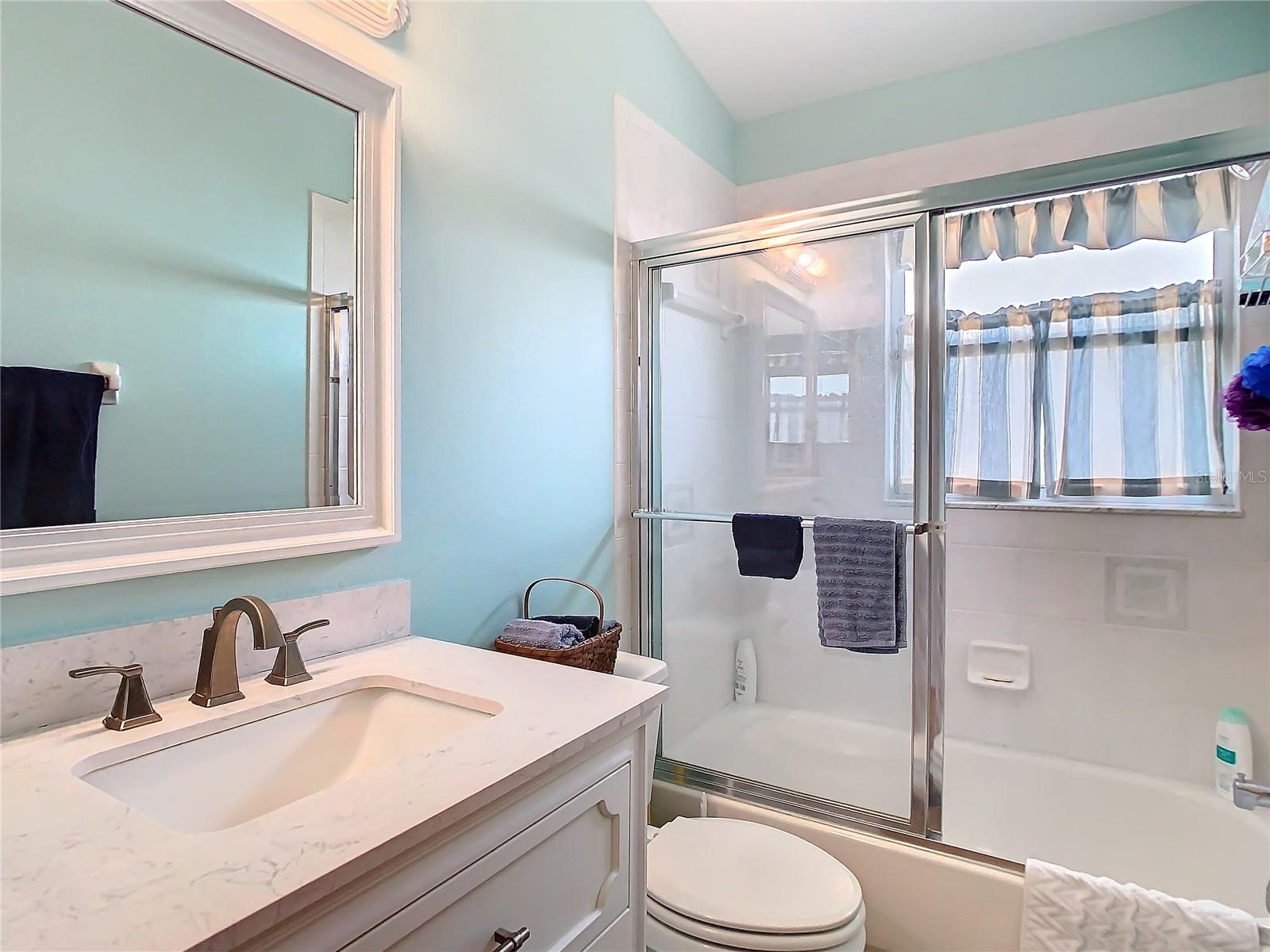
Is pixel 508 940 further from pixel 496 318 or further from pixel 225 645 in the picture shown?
pixel 496 318

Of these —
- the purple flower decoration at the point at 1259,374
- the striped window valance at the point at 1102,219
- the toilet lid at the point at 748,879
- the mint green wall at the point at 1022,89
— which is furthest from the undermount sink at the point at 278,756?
the mint green wall at the point at 1022,89

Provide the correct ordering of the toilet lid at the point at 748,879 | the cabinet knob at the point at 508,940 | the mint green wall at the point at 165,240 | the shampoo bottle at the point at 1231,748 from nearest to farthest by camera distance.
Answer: the cabinet knob at the point at 508,940, the mint green wall at the point at 165,240, the toilet lid at the point at 748,879, the shampoo bottle at the point at 1231,748

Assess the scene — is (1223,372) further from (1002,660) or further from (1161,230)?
(1002,660)

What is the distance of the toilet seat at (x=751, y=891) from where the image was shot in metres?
1.22

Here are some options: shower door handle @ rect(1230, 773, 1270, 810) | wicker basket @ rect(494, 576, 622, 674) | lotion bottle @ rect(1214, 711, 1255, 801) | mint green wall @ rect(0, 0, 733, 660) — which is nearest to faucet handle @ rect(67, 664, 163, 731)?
mint green wall @ rect(0, 0, 733, 660)

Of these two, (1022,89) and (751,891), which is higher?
(1022,89)

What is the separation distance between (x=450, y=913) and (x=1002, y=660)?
1.97 meters

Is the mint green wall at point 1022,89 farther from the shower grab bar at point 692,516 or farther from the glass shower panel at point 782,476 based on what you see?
the shower grab bar at point 692,516

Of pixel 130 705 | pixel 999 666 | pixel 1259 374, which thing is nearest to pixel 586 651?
pixel 130 705

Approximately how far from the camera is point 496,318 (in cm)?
152

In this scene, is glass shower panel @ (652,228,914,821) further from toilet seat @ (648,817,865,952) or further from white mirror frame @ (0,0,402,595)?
white mirror frame @ (0,0,402,595)

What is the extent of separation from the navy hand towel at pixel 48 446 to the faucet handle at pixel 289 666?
0.28 metres

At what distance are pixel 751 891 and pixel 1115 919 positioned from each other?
0.70m

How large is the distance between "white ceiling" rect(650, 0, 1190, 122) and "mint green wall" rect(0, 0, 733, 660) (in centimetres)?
30
